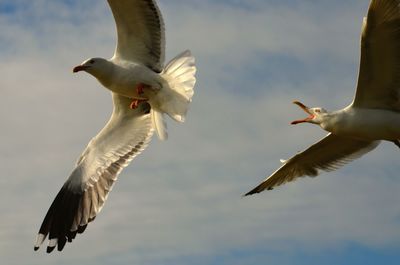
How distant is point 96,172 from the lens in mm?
11867

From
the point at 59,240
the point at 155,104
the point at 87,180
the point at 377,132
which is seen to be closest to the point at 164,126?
the point at 155,104

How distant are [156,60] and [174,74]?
499 mm

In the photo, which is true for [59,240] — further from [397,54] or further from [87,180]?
[397,54]

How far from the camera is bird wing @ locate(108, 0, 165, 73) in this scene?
11352 mm

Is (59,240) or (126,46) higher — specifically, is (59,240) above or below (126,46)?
below

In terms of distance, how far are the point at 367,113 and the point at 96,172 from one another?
3606mm

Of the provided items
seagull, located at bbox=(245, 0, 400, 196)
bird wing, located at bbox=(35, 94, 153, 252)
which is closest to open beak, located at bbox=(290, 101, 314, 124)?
seagull, located at bbox=(245, 0, 400, 196)

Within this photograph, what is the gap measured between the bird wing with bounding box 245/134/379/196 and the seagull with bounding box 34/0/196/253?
1647mm

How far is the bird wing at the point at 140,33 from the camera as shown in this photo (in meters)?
11.4

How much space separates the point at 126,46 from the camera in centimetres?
1172

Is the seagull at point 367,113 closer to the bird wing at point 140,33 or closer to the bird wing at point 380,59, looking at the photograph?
the bird wing at point 380,59

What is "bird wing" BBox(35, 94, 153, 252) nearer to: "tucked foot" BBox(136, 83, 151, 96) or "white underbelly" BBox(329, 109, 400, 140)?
"tucked foot" BBox(136, 83, 151, 96)

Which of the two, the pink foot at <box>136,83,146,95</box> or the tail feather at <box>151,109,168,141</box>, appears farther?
the tail feather at <box>151,109,168,141</box>

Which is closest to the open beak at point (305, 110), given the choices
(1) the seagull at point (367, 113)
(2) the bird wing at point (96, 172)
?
(1) the seagull at point (367, 113)
